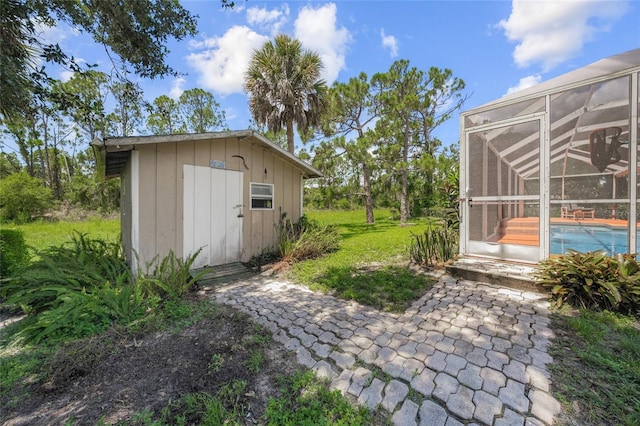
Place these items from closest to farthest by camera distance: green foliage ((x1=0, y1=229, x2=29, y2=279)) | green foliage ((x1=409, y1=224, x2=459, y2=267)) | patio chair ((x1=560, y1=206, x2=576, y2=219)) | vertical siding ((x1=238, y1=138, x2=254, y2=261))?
patio chair ((x1=560, y1=206, x2=576, y2=219)) < green foliage ((x1=0, y1=229, x2=29, y2=279)) < green foliage ((x1=409, y1=224, x2=459, y2=267)) < vertical siding ((x1=238, y1=138, x2=254, y2=261))

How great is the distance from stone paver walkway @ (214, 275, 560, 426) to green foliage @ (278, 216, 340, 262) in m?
2.25

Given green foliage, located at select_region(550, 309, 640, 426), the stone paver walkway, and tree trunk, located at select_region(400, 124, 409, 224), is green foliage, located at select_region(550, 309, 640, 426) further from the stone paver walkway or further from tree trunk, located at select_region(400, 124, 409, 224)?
tree trunk, located at select_region(400, 124, 409, 224)

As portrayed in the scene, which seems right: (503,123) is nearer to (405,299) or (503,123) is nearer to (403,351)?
(405,299)

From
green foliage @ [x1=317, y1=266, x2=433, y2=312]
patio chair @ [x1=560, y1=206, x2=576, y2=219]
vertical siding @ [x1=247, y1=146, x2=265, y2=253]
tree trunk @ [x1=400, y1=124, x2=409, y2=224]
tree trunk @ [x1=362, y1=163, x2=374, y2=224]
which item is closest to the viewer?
green foliage @ [x1=317, y1=266, x2=433, y2=312]

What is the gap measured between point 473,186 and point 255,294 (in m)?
4.74

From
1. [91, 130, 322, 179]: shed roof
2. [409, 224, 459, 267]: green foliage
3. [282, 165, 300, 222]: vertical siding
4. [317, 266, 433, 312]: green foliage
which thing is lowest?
[317, 266, 433, 312]: green foliage

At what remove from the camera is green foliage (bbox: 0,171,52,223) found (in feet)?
47.5

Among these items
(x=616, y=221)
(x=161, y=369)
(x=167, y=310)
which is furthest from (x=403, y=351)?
(x=616, y=221)

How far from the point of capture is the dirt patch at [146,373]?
184 centimetres

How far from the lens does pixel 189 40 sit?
4.43m

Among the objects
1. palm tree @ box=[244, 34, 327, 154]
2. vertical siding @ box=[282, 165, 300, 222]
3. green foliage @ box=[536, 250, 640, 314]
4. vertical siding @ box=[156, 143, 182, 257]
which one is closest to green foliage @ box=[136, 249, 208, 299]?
vertical siding @ box=[156, 143, 182, 257]

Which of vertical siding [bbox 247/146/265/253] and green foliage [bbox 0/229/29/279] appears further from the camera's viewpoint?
vertical siding [bbox 247/146/265/253]

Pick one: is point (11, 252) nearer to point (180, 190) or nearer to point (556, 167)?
point (180, 190)

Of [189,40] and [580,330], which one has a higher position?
[189,40]
